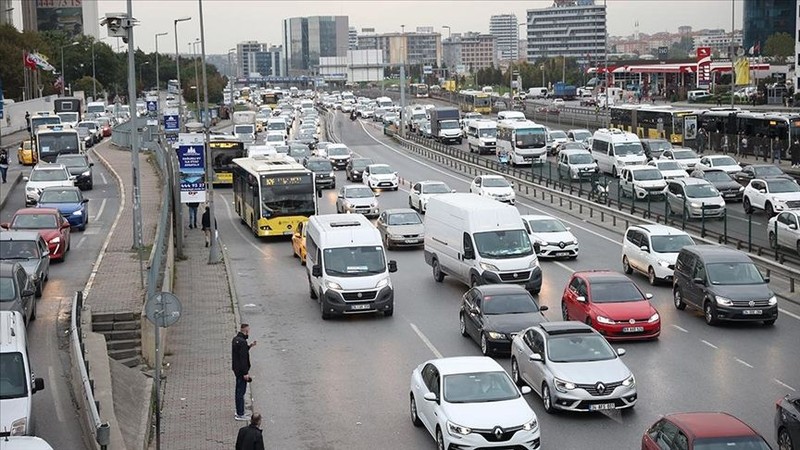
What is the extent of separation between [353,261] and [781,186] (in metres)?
22.5

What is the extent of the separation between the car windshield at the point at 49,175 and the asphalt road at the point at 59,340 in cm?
254

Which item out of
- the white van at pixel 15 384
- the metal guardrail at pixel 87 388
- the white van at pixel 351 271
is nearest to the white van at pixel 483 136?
the white van at pixel 351 271

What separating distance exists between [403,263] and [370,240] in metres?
8.43

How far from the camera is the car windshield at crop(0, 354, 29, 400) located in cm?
1750

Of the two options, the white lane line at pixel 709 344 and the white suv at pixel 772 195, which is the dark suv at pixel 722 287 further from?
the white suv at pixel 772 195

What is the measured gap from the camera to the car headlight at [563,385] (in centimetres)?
1945

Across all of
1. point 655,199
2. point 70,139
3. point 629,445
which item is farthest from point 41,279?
point 70,139

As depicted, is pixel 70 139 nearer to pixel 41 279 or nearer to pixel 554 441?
pixel 41 279

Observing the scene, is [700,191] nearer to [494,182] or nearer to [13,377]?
[494,182]

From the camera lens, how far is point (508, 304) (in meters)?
24.7

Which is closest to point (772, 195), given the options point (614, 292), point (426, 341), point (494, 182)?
point (494, 182)

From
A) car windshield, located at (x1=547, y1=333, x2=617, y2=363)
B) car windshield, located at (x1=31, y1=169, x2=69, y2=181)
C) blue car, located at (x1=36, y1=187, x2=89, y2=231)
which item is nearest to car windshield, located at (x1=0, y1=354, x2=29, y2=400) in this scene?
car windshield, located at (x1=547, y1=333, x2=617, y2=363)

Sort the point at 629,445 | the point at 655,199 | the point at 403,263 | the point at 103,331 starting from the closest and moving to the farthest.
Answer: the point at 629,445 < the point at 103,331 < the point at 403,263 < the point at 655,199

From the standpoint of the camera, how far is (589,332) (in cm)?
2105
